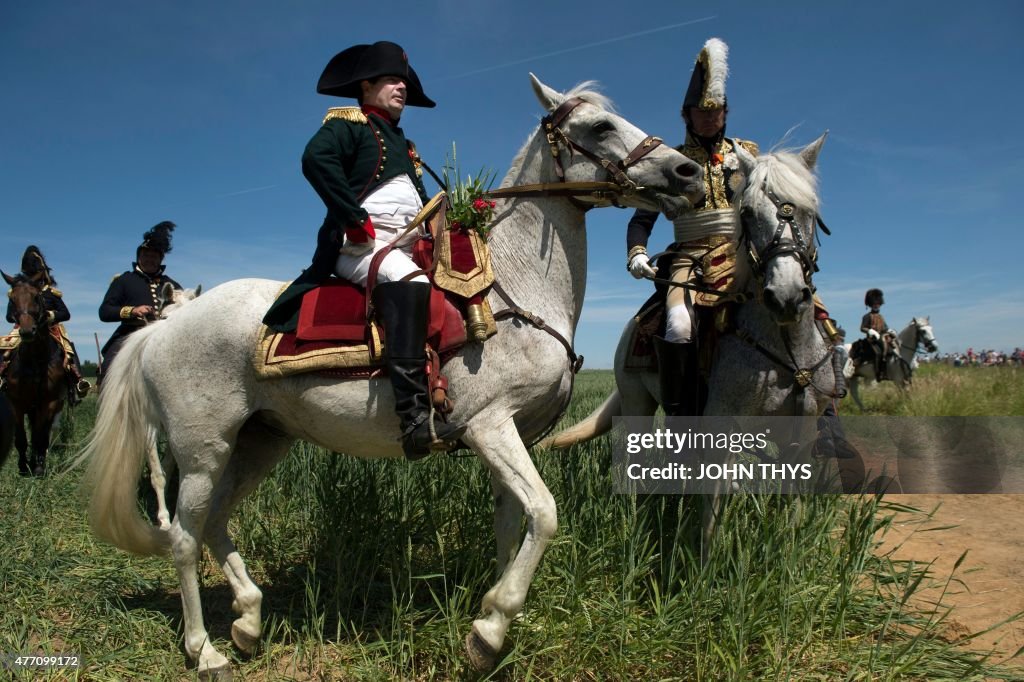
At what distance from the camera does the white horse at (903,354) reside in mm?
14289

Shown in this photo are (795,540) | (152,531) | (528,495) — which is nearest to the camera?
(528,495)

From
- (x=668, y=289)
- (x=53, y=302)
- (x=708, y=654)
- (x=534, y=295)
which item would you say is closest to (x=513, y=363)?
(x=534, y=295)

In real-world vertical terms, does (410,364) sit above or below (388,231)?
below

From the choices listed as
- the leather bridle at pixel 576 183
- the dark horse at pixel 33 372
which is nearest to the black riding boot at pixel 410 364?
the leather bridle at pixel 576 183

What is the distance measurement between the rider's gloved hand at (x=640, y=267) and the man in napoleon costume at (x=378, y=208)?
4.60 feet

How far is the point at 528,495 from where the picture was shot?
9.05ft

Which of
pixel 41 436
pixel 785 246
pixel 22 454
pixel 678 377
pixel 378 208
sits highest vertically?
pixel 378 208

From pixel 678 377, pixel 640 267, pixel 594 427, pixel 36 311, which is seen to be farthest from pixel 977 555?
pixel 36 311

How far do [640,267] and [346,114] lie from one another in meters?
1.94

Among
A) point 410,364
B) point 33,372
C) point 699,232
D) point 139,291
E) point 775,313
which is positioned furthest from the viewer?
point 33,372

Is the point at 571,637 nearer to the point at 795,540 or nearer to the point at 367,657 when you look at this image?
the point at 367,657

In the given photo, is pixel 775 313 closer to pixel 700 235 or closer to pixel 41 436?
pixel 700 235

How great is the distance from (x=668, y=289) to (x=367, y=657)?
2970mm

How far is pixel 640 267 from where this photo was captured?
13.0ft
